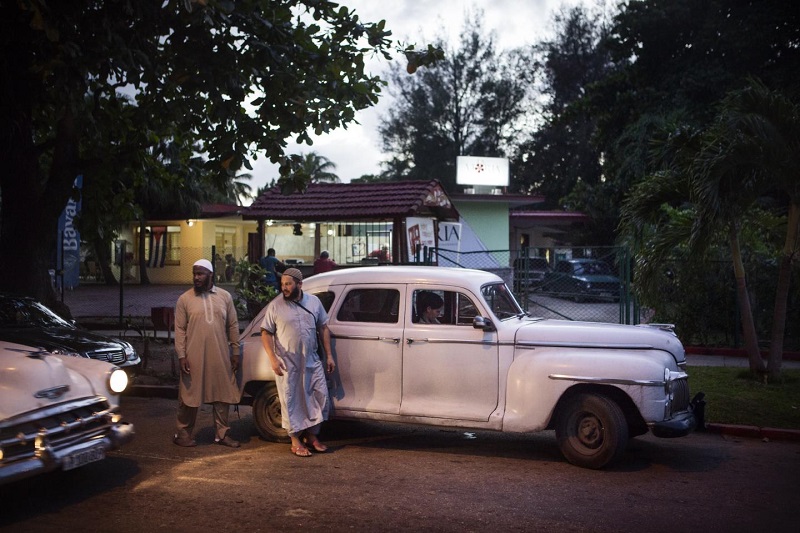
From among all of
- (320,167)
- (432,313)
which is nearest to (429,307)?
(432,313)

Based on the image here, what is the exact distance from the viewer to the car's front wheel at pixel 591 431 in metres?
7.32

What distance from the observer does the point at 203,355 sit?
322 inches

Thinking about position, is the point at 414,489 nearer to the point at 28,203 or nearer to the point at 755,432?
the point at 755,432

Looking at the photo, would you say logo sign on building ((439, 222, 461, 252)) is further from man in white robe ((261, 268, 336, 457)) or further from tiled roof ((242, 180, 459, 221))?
man in white robe ((261, 268, 336, 457))

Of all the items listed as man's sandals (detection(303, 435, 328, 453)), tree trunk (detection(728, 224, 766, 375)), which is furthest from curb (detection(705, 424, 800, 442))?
man's sandals (detection(303, 435, 328, 453))

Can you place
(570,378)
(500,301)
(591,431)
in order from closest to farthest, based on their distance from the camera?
(570,378) → (591,431) → (500,301)

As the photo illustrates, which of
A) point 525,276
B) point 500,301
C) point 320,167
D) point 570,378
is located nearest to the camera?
point 570,378

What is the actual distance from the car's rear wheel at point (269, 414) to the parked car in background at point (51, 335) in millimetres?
2634

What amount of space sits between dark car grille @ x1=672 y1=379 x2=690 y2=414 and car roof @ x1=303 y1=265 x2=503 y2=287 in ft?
6.79

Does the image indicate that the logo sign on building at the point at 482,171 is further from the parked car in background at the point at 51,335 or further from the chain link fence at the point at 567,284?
the parked car in background at the point at 51,335

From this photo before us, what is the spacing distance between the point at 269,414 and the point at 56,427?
277 cm

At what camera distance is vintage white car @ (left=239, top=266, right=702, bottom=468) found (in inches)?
291

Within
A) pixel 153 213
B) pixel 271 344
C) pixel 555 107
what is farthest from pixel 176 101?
pixel 555 107


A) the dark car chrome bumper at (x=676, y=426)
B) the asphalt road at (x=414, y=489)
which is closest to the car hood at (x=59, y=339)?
the asphalt road at (x=414, y=489)
